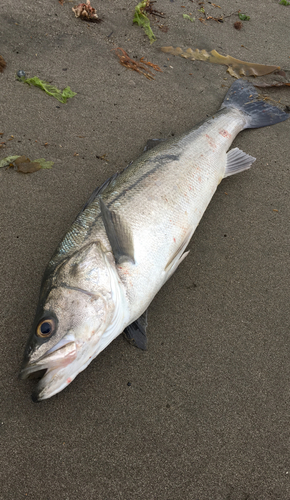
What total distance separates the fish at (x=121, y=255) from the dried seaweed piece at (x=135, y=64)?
63.7 inches

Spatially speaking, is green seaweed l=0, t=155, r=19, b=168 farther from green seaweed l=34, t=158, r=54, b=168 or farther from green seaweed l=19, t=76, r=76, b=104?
green seaweed l=19, t=76, r=76, b=104

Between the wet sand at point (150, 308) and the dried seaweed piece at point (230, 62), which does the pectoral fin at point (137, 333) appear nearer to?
the wet sand at point (150, 308)

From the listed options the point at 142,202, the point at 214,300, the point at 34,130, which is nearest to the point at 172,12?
the point at 34,130

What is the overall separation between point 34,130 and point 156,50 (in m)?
2.57

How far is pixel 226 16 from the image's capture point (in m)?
5.88

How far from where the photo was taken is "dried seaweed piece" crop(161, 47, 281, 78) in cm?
507

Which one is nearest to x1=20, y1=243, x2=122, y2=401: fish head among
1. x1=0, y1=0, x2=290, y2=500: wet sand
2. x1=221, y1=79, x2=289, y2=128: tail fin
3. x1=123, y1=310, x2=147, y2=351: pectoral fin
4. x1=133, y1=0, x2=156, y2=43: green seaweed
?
x1=123, y1=310, x2=147, y2=351: pectoral fin

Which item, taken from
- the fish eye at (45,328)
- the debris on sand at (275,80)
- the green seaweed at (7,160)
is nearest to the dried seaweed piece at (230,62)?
the debris on sand at (275,80)

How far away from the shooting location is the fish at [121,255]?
208 centimetres

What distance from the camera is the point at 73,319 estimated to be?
2131mm

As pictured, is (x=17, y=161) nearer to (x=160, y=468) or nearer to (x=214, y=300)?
(x=214, y=300)

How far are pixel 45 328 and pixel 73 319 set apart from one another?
0.60ft

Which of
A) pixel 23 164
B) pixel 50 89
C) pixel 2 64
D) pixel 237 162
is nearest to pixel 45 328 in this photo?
Result: pixel 23 164

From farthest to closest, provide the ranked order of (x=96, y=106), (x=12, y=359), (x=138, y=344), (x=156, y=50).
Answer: (x=156, y=50) → (x=96, y=106) → (x=138, y=344) → (x=12, y=359)
